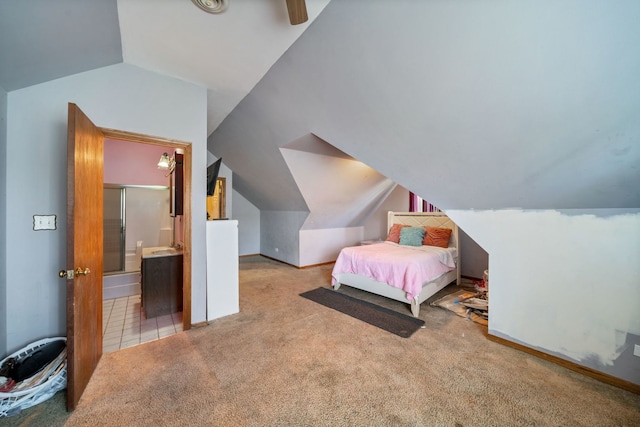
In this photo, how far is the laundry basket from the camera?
1478 millimetres

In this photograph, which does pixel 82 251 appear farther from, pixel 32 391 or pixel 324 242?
pixel 324 242

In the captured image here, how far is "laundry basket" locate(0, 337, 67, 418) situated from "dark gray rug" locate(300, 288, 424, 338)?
2421mm

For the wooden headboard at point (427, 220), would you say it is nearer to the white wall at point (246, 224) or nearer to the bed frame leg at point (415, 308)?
the bed frame leg at point (415, 308)

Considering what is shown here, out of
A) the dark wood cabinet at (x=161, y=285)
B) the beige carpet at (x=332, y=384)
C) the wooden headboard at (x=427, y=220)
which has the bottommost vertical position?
the beige carpet at (x=332, y=384)

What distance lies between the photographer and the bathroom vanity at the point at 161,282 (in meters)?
2.88

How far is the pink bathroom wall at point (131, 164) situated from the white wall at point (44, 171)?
82.9 inches

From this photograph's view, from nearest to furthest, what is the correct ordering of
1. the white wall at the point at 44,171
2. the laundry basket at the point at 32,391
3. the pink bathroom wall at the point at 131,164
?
the laundry basket at the point at 32,391
the white wall at the point at 44,171
the pink bathroom wall at the point at 131,164

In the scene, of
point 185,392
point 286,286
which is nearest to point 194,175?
point 185,392

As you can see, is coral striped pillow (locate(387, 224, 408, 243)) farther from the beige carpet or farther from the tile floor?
the tile floor

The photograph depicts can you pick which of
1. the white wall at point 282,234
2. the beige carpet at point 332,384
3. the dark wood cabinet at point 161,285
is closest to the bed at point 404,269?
the beige carpet at point 332,384

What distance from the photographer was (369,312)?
3008mm

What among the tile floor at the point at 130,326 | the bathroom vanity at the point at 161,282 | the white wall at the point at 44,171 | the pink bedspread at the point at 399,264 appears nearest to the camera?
the white wall at the point at 44,171

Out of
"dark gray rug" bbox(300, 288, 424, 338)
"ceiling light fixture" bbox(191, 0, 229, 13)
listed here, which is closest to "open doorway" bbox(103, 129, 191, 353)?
"ceiling light fixture" bbox(191, 0, 229, 13)

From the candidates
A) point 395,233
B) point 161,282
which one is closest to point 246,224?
point 161,282
